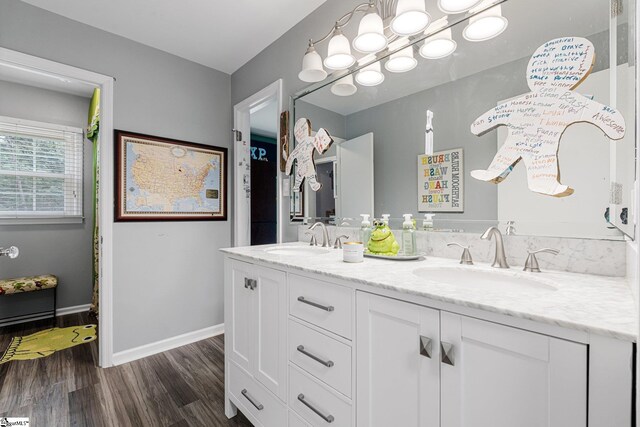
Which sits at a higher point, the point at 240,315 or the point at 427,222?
the point at 427,222

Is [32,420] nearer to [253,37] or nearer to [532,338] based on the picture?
[532,338]

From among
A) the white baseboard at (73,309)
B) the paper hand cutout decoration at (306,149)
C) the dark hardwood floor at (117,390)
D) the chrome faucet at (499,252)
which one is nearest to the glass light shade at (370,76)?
the paper hand cutout decoration at (306,149)

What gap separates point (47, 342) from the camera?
8.63 ft

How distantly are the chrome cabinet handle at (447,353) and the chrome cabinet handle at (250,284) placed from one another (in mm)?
961

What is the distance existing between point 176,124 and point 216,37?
81cm

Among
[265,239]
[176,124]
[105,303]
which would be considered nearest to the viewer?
[105,303]

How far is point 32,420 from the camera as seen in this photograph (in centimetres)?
162

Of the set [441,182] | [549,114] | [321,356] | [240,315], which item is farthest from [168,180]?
[549,114]

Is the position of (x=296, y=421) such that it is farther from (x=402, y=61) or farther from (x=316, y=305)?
(x=402, y=61)

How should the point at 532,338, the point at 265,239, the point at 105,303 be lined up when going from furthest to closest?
the point at 265,239 → the point at 105,303 → the point at 532,338

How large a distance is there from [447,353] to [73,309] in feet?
13.9

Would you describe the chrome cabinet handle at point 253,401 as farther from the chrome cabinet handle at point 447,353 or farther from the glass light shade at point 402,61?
the glass light shade at point 402,61

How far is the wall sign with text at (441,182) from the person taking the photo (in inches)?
53.1

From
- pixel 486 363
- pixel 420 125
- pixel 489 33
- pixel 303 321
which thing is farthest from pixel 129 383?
pixel 489 33
